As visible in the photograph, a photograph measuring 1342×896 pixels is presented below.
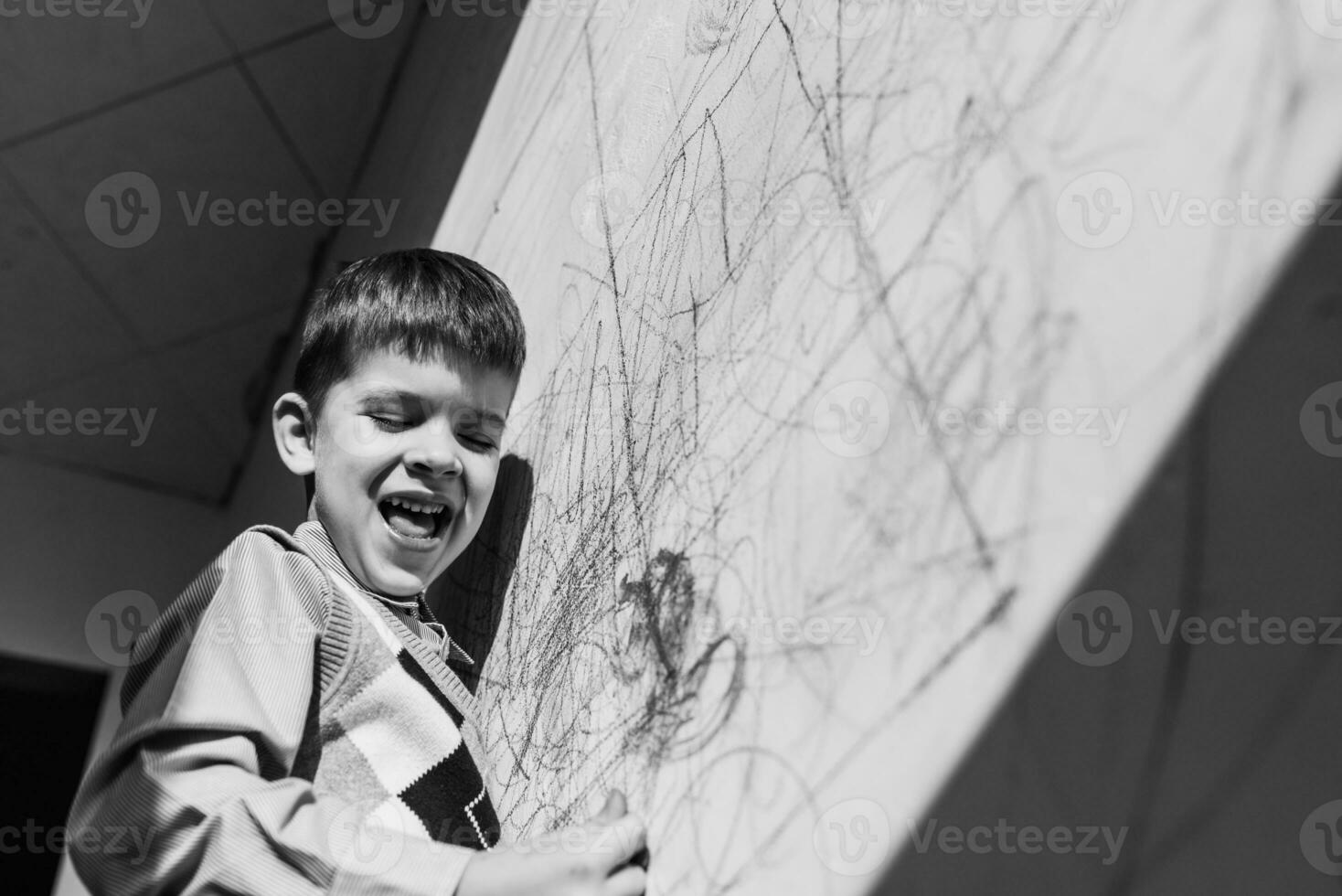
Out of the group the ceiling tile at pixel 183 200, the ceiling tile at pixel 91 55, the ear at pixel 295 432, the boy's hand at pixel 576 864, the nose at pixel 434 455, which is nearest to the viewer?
the boy's hand at pixel 576 864

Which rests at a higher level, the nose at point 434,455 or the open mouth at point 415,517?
the nose at point 434,455

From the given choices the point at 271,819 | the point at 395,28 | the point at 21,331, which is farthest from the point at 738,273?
the point at 21,331

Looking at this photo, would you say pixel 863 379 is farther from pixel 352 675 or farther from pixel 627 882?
pixel 352 675

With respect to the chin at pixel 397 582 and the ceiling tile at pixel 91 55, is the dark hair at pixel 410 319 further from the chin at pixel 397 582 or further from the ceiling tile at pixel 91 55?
the ceiling tile at pixel 91 55

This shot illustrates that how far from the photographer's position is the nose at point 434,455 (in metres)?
0.95

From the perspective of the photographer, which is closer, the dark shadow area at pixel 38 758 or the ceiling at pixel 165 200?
the ceiling at pixel 165 200

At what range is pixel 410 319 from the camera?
100 centimetres

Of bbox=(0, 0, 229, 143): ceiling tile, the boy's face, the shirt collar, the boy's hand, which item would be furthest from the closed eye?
bbox=(0, 0, 229, 143): ceiling tile

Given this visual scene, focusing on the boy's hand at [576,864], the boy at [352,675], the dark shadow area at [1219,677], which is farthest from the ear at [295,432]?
the dark shadow area at [1219,677]

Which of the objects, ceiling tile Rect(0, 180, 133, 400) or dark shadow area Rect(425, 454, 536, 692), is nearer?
dark shadow area Rect(425, 454, 536, 692)

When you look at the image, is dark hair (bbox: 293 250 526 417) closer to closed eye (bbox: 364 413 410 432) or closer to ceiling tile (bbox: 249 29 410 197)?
closed eye (bbox: 364 413 410 432)

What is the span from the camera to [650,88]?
0.96 meters

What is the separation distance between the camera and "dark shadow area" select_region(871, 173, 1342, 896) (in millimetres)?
362

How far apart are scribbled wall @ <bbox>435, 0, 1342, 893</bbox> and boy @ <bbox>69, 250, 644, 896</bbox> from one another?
0.06 meters
